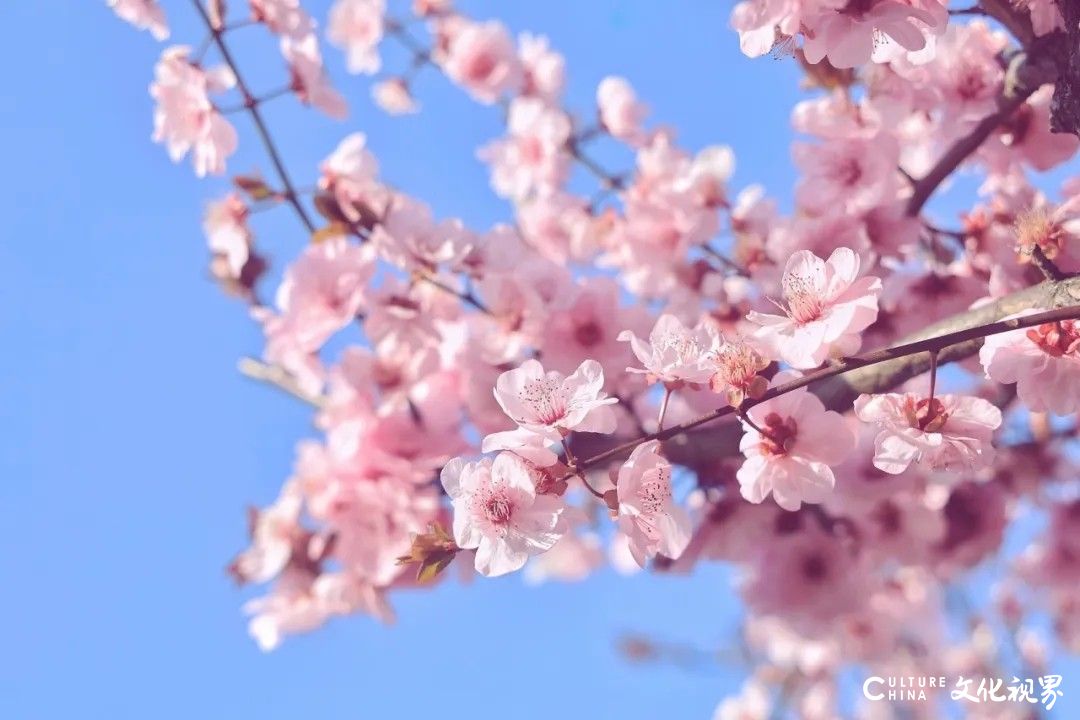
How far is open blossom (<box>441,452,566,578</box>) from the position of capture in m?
1.18

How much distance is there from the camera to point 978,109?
1879 millimetres

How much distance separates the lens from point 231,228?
2203 mm

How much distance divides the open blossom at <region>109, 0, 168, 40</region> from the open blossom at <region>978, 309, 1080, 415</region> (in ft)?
5.30

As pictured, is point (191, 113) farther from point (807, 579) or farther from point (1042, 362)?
point (807, 579)

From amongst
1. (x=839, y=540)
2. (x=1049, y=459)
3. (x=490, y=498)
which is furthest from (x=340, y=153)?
(x=1049, y=459)

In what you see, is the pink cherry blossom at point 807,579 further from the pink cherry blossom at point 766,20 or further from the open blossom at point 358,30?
the open blossom at point 358,30

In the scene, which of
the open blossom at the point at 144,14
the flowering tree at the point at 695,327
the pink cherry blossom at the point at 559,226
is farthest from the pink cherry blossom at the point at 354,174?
the pink cherry blossom at the point at 559,226

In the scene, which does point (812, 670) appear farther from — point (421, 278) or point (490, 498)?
point (490, 498)

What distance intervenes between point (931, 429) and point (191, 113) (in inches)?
65.9

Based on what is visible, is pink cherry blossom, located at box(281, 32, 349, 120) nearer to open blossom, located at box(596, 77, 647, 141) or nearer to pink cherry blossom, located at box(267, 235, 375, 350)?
pink cherry blossom, located at box(267, 235, 375, 350)

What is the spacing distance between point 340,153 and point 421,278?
0.41 metres

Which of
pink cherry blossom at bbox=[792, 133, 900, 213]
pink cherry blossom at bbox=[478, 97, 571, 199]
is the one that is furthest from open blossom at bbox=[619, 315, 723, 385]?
pink cherry blossom at bbox=[478, 97, 571, 199]

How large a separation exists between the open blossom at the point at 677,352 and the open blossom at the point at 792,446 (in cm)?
12

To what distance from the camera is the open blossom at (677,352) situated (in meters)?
1.22
